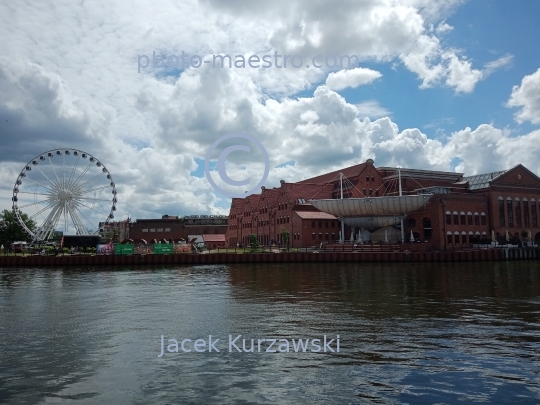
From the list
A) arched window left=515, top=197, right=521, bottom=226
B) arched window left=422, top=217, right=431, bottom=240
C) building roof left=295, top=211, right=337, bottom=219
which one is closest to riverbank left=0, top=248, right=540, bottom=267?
arched window left=422, top=217, right=431, bottom=240

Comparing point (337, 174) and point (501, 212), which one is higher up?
point (337, 174)

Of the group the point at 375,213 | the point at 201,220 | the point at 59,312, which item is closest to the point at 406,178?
the point at 375,213

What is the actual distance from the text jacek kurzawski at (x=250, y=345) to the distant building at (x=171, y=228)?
393 feet

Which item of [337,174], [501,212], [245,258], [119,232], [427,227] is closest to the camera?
[245,258]

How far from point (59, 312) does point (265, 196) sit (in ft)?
264

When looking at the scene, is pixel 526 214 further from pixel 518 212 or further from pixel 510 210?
pixel 510 210

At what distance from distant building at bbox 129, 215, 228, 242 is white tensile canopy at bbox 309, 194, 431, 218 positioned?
2468 inches

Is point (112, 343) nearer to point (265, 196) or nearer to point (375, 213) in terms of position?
point (375, 213)

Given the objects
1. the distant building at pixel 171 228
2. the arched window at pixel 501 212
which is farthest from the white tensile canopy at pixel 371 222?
the distant building at pixel 171 228

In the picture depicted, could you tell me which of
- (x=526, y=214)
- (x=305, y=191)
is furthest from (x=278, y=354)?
(x=526, y=214)

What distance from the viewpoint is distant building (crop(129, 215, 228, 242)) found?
440ft

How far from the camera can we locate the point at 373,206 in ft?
267

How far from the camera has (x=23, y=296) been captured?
3212 centimetres

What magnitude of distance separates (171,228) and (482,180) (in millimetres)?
82046
